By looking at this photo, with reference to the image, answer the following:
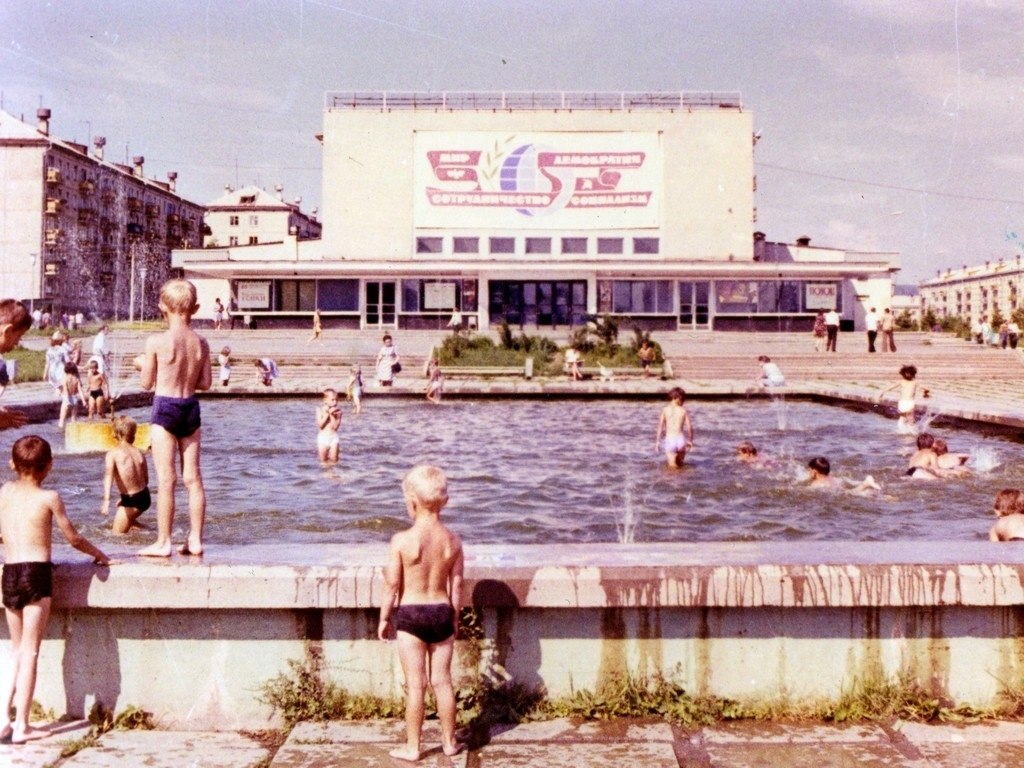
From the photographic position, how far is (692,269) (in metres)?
46.4

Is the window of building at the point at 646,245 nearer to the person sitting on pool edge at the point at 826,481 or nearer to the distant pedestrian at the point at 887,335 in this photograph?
the distant pedestrian at the point at 887,335

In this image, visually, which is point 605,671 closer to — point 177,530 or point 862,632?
point 862,632

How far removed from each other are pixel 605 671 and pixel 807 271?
4476 centimetres

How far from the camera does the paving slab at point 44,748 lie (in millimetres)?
3586

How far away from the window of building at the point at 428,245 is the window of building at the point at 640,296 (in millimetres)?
9343

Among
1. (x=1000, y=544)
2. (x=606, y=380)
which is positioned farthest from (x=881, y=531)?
(x=606, y=380)

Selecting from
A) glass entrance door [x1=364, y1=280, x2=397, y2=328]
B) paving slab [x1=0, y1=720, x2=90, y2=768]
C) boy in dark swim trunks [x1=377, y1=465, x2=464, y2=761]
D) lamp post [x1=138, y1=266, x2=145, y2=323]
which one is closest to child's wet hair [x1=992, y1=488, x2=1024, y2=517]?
boy in dark swim trunks [x1=377, y1=465, x2=464, y2=761]

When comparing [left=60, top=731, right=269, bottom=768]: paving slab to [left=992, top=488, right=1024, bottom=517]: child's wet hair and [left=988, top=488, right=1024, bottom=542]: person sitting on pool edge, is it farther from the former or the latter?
[left=992, top=488, right=1024, bottom=517]: child's wet hair

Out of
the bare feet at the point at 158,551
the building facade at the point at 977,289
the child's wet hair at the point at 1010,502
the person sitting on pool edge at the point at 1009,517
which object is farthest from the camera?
the building facade at the point at 977,289

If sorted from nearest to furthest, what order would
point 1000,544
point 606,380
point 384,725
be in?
point 384,725
point 1000,544
point 606,380

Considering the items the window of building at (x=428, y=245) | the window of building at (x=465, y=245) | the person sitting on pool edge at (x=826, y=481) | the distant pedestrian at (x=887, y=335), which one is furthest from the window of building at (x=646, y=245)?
the person sitting on pool edge at (x=826, y=481)

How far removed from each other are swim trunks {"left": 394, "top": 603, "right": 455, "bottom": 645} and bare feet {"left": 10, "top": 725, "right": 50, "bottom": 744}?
1472 mm

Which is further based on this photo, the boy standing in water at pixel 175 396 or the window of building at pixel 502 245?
the window of building at pixel 502 245

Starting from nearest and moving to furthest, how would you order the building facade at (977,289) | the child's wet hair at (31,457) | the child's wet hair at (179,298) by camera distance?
the child's wet hair at (31,457), the child's wet hair at (179,298), the building facade at (977,289)
